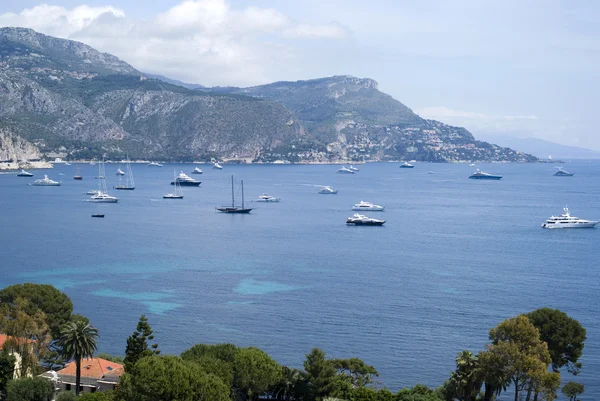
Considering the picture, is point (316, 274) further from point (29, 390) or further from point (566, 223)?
point (566, 223)

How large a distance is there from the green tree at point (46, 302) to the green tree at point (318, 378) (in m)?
12.7

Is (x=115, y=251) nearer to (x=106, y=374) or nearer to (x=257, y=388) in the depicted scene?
(x=106, y=374)

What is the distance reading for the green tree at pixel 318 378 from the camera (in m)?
30.5

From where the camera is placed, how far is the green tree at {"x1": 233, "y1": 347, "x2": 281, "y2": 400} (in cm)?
3028

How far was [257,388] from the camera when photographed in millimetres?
30406

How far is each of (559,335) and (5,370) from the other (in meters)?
23.0

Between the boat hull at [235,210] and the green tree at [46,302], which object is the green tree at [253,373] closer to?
the green tree at [46,302]

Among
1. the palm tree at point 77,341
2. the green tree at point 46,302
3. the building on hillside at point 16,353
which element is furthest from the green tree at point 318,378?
the green tree at point 46,302

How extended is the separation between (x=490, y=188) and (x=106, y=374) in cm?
13911

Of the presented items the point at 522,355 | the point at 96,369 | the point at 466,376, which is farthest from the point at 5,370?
the point at 522,355

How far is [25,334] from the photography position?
104ft

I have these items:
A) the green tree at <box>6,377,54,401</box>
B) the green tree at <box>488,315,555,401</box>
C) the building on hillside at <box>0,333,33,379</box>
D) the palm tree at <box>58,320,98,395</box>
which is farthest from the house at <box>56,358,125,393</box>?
the green tree at <box>488,315,555,401</box>

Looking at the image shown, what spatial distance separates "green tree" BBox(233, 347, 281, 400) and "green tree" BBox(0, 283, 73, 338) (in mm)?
10209

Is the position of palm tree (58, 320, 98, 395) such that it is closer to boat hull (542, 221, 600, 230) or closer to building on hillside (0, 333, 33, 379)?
building on hillside (0, 333, 33, 379)
